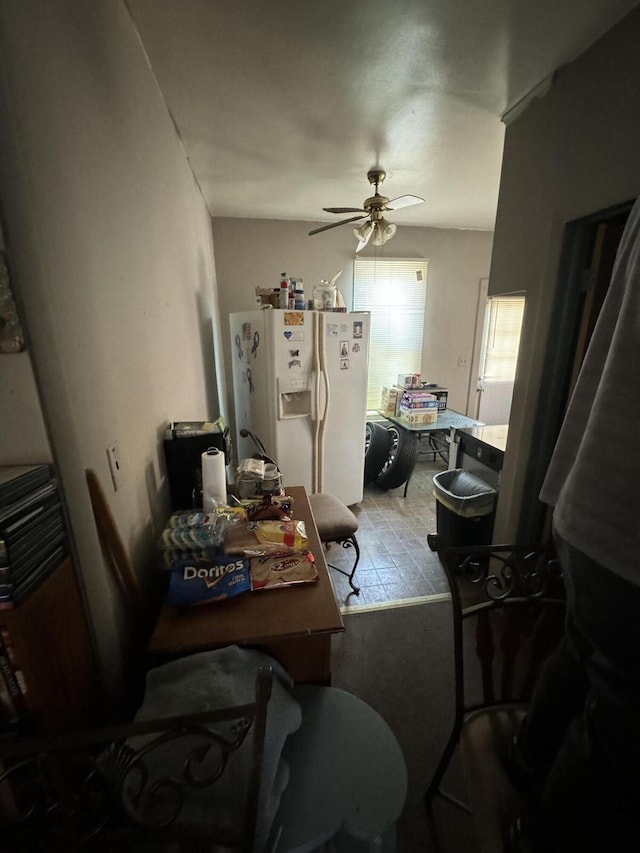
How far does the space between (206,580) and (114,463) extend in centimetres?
44

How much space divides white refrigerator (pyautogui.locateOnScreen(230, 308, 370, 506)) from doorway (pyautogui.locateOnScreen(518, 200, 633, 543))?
1403 mm

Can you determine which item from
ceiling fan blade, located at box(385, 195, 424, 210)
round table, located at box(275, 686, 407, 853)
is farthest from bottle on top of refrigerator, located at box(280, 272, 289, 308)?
round table, located at box(275, 686, 407, 853)

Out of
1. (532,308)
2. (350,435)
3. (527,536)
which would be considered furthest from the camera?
(350,435)

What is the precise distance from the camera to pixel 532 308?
1.64 metres

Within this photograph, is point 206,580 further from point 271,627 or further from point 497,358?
point 497,358

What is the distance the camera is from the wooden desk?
0.90 metres

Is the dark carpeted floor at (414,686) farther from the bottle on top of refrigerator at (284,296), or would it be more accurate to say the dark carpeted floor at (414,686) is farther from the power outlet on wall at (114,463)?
the bottle on top of refrigerator at (284,296)

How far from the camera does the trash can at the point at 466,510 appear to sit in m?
1.99

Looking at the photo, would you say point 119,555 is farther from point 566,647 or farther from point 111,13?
point 111,13

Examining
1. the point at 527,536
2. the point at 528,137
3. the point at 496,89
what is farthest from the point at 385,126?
the point at 527,536

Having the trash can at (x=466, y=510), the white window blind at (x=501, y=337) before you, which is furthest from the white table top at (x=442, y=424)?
the white window blind at (x=501, y=337)

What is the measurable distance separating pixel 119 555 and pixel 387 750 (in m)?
0.86

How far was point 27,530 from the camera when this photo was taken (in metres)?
0.61

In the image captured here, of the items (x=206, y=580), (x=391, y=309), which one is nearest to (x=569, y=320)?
(x=206, y=580)
